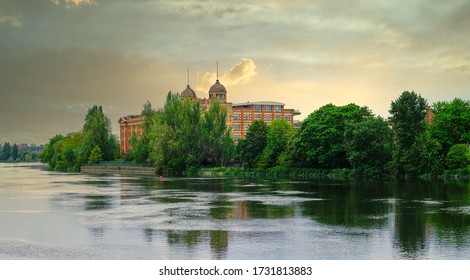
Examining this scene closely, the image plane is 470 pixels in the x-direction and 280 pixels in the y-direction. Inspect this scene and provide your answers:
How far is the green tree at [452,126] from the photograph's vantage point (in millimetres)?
55375

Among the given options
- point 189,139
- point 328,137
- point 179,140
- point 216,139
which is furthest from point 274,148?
point 179,140

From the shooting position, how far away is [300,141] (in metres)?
60.1

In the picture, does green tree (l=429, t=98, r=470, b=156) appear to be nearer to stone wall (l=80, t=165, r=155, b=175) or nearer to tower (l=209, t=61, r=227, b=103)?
stone wall (l=80, t=165, r=155, b=175)

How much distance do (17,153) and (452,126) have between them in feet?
419

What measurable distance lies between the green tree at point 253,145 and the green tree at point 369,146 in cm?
1569

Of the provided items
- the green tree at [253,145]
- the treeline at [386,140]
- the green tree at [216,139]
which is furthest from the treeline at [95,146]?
the treeline at [386,140]

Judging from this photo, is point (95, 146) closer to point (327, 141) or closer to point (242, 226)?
point (327, 141)

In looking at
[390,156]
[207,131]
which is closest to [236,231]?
[390,156]

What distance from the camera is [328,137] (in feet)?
189

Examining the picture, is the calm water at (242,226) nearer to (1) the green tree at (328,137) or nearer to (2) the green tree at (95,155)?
(1) the green tree at (328,137)

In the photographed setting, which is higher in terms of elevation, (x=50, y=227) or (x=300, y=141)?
(x=300, y=141)

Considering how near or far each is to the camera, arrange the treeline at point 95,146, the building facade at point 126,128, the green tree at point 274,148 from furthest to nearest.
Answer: the building facade at point 126,128
the treeline at point 95,146
the green tree at point 274,148

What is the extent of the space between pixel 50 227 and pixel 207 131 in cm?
4723
